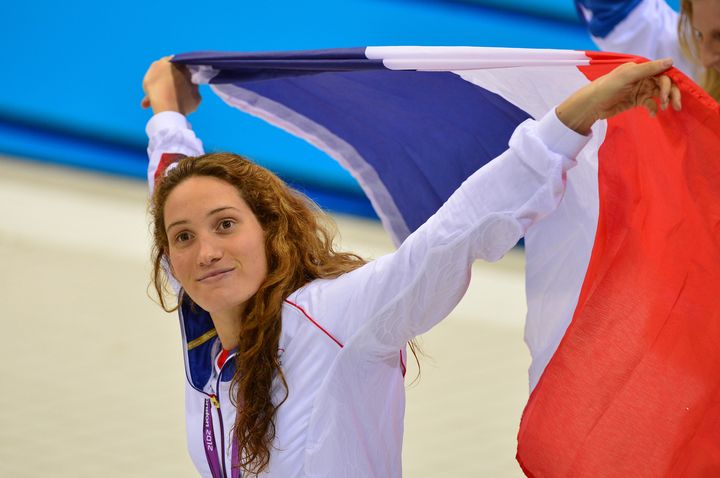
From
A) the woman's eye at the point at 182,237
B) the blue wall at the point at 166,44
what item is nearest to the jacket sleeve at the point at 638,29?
the woman's eye at the point at 182,237

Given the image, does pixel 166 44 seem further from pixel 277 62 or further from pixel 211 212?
pixel 211 212

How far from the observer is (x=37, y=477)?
127 inches

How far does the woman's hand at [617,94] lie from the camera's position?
5.04ft

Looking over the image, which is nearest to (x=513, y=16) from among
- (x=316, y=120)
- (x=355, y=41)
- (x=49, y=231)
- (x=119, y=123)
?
(x=355, y=41)

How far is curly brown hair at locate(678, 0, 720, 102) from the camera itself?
7.47 feet

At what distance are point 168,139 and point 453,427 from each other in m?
1.61

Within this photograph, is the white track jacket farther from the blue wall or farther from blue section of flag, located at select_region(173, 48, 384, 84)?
the blue wall

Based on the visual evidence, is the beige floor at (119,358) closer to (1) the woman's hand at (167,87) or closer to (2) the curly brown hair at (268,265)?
(1) the woman's hand at (167,87)

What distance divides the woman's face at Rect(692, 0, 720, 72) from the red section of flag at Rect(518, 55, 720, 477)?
0.47 meters

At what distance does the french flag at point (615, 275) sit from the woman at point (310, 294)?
19 centimetres

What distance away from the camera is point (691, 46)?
2.59 meters

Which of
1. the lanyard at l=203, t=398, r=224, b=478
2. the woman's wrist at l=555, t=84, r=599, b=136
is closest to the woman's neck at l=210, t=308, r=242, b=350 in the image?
the lanyard at l=203, t=398, r=224, b=478

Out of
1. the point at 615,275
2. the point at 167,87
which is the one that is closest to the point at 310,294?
the point at 615,275

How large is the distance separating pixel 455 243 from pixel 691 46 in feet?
4.04
